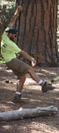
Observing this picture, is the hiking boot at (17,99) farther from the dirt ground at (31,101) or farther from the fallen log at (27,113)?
the fallen log at (27,113)

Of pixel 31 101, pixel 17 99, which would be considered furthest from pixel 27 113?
pixel 31 101

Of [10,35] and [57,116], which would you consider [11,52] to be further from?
[57,116]

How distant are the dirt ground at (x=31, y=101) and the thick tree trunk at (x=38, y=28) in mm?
566

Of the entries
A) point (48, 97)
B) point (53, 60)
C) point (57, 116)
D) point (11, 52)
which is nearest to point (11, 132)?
point (57, 116)

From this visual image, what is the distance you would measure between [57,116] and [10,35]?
1.86 metres

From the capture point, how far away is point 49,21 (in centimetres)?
1061

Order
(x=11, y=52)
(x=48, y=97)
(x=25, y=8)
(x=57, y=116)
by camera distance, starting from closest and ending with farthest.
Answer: (x=57, y=116), (x=11, y=52), (x=48, y=97), (x=25, y=8)

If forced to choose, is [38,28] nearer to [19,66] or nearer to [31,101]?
[31,101]

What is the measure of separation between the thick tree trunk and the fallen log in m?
4.64

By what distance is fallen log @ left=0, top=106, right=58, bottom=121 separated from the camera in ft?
18.5

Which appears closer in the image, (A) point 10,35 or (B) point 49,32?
(A) point 10,35

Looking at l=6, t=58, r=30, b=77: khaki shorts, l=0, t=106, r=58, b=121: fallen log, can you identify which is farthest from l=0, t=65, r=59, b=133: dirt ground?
l=6, t=58, r=30, b=77: khaki shorts

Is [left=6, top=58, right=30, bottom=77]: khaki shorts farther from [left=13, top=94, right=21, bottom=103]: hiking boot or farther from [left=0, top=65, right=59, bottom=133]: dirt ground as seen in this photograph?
[left=0, top=65, right=59, bottom=133]: dirt ground

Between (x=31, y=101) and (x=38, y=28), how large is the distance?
3899 millimetres
